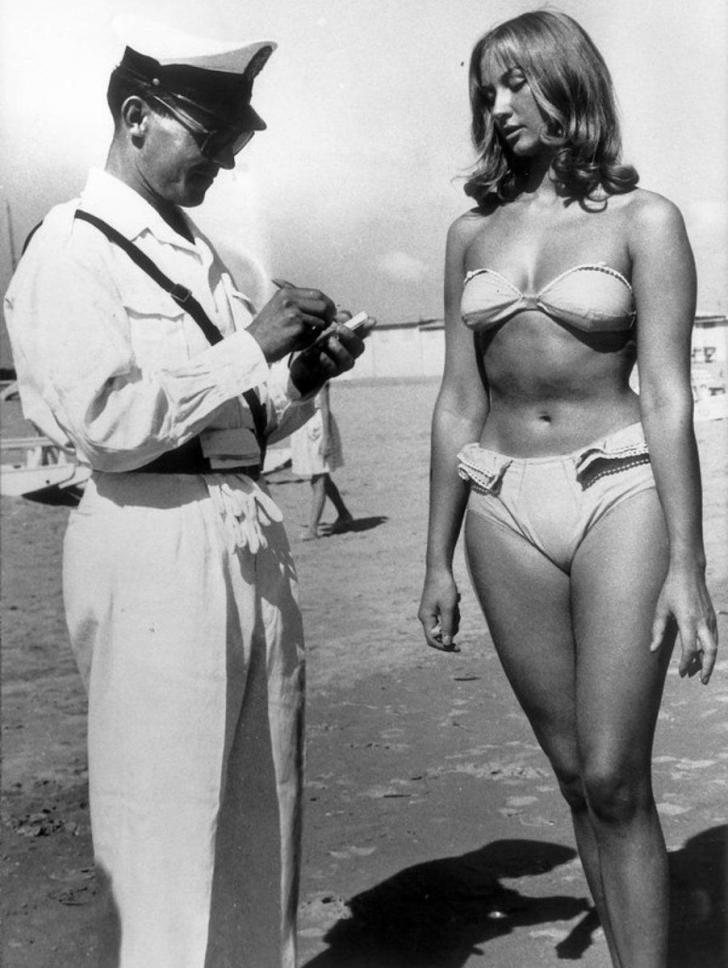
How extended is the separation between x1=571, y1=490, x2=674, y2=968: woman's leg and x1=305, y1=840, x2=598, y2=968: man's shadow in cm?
88

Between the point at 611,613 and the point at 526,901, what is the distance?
145 centimetres

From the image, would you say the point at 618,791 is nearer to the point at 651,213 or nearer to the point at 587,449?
the point at 587,449

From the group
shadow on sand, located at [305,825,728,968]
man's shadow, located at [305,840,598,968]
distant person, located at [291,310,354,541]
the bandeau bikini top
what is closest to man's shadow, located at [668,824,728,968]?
shadow on sand, located at [305,825,728,968]

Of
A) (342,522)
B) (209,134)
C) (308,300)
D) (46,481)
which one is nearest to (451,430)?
(308,300)

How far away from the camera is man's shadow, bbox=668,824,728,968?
3.43m

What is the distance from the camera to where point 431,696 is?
241 inches

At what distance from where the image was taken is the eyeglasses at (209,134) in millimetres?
2631

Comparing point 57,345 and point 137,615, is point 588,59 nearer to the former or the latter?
point 57,345

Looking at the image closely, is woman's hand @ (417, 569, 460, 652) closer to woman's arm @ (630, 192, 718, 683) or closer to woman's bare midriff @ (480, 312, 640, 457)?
woman's bare midriff @ (480, 312, 640, 457)

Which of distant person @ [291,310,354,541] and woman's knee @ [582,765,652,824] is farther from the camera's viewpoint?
distant person @ [291,310,354,541]

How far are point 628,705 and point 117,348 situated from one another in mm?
1264

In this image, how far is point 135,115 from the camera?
104 inches

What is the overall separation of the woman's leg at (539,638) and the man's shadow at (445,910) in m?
0.74

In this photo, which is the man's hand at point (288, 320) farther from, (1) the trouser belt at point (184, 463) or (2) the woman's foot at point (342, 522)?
(2) the woman's foot at point (342, 522)
